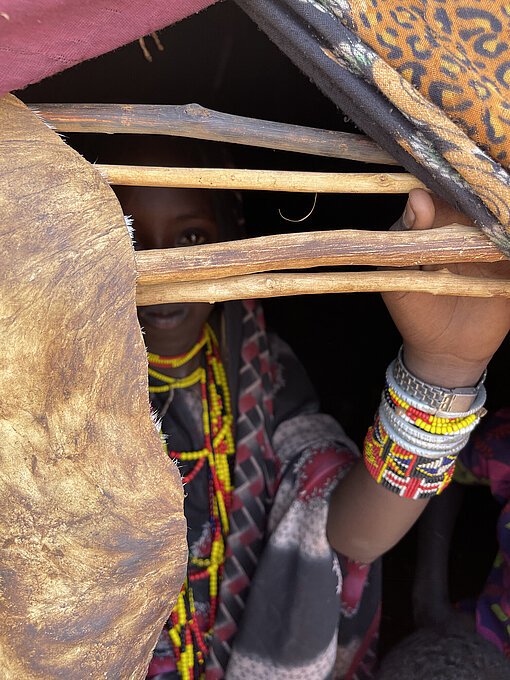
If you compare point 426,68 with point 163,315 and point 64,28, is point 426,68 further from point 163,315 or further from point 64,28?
point 163,315

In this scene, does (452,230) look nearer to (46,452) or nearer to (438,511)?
(46,452)

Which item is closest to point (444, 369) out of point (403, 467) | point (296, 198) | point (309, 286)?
point (403, 467)

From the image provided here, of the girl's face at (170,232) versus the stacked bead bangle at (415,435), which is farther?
the girl's face at (170,232)

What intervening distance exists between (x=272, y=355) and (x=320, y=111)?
63cm

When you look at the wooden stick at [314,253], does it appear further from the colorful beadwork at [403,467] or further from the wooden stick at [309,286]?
the colorful beadwork at [403,467]

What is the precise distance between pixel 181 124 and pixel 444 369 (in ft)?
1.86

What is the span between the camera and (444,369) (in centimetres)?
100

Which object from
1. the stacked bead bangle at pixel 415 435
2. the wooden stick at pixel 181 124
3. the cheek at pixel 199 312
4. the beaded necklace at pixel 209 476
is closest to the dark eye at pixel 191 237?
the cheek at pixel 199 312

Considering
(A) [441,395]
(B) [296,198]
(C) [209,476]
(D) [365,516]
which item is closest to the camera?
(A) [441,395]

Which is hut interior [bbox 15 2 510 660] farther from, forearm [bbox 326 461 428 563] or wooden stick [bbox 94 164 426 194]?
forearm [bbox 326 461 428 563]

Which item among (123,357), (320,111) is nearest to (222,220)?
(320,111)

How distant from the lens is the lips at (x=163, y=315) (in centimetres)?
144

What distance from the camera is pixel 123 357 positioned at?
0.63 m

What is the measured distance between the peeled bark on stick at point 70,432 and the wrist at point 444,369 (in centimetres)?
52
